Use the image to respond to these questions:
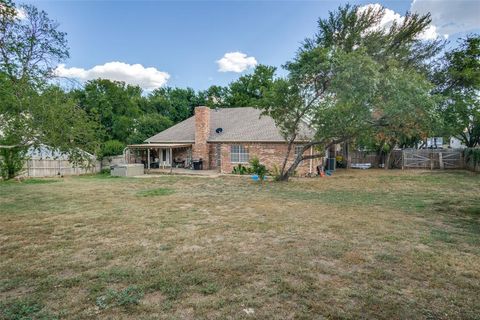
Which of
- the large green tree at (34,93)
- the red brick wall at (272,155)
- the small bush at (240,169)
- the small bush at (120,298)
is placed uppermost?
the large green tree at (34,93)

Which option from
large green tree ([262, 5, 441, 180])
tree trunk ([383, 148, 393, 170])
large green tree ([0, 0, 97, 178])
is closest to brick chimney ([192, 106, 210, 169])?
large green tree ([262, 5, 441, 180])

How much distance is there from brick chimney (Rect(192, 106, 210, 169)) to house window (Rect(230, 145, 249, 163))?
2559 mm

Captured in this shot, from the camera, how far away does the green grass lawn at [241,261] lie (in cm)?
299

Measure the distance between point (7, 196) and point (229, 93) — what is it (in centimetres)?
2904

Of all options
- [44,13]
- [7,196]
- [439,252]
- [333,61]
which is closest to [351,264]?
[439,252]

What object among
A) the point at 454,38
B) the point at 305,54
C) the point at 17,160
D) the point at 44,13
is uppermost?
the point at 454,38

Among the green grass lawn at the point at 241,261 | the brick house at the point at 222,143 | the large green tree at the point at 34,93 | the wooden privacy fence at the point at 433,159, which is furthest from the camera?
the wooden privacy fence at the point at 433,159

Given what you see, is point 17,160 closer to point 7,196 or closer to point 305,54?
point 7,196

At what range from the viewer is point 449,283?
3.49 metres

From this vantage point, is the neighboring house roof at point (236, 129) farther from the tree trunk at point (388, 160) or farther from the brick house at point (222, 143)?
the tree trunk at point (388, 160)

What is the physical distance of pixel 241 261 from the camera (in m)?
4.22

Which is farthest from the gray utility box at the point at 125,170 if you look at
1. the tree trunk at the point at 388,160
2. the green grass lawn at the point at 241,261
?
the tree trunk at the point at 388,160

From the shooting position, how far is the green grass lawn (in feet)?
9.81

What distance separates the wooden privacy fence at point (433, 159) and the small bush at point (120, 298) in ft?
79.4
